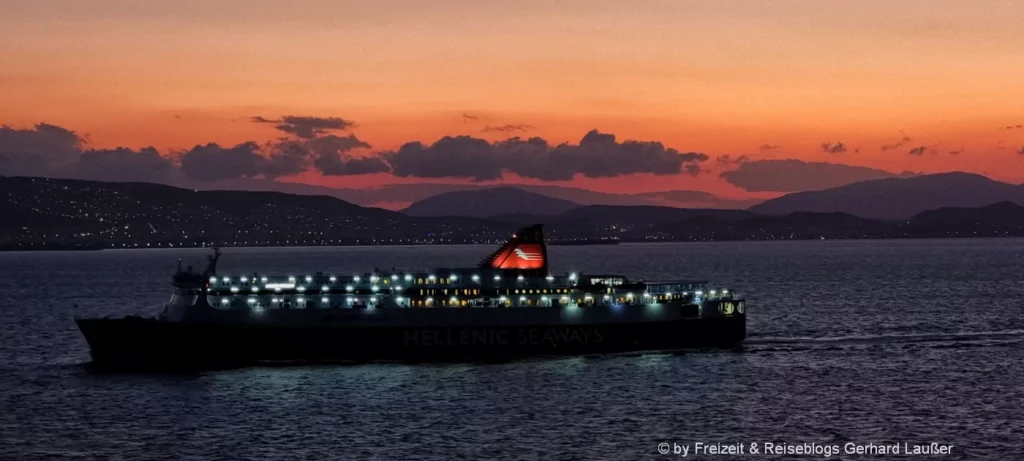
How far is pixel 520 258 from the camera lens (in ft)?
295

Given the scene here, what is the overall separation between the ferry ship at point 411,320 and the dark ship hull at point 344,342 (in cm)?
6

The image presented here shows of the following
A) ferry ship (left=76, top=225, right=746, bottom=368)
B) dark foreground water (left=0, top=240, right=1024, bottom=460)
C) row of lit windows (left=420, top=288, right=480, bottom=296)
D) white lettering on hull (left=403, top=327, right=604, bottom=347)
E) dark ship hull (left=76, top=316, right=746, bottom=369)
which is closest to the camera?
dark foreground water (left=0, top=240, right=1024, bottom=460)

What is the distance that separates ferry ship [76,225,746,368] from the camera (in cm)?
7906

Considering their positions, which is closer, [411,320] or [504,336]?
[411,320]

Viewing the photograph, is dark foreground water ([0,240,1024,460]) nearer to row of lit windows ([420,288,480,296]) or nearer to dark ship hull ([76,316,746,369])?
dark ship hull ([76,316,746,369])

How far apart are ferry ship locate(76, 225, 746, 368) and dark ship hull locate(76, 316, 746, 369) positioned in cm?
6

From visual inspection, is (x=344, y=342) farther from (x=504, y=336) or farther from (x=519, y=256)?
(x=519, y=256)

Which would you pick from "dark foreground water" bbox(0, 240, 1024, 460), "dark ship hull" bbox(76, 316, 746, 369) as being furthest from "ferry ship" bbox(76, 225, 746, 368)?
"dark foreground water" bbox(0, 240, 1024, 460)

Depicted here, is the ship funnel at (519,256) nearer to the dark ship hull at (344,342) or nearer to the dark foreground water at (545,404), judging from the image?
the dark ship hull at (344,342)

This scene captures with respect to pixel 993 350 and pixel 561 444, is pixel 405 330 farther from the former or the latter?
pixel 993 350

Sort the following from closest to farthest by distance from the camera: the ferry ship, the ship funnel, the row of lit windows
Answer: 1. the ferry ship
2. the row of lit windows
3. the ship funnel

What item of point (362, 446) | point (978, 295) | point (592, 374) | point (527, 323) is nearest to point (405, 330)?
point (527, 323)

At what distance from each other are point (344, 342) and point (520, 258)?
51.6 feet

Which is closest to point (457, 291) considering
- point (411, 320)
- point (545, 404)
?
point (411, 320)
